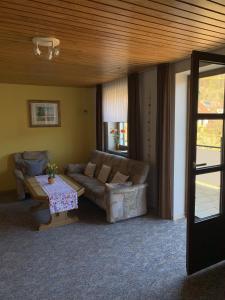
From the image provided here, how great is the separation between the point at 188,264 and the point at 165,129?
82.5 inches

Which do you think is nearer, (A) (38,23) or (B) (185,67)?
(A) (38,23)

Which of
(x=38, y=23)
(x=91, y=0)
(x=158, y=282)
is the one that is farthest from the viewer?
(x=158, y=282)

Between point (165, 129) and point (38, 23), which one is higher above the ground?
point (38, 23)

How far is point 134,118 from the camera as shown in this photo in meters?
4.73

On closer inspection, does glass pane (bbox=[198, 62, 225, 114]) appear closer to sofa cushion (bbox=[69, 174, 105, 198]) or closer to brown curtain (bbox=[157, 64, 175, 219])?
brown curtain (bbox=[157, 64, 175, 219])

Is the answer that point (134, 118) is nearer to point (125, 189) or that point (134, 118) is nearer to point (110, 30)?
point (125, 189)

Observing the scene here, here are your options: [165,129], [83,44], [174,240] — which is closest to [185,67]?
[165,129]

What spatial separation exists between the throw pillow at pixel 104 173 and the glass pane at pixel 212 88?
8.67ft

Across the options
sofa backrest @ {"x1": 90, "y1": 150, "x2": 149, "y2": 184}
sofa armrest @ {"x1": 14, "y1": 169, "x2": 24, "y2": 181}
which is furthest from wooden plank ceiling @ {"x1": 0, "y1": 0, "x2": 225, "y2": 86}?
sofa armrest @ {"x1": 14, "y1": 169, "x2": 24, "y2": 181}

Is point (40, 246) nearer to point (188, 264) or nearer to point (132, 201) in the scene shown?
point (132, 201)

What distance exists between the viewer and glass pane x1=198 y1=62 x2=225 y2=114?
8.83 ft

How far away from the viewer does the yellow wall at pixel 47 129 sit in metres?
5.75

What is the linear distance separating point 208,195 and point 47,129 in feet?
14.6

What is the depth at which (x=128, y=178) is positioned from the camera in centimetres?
441
